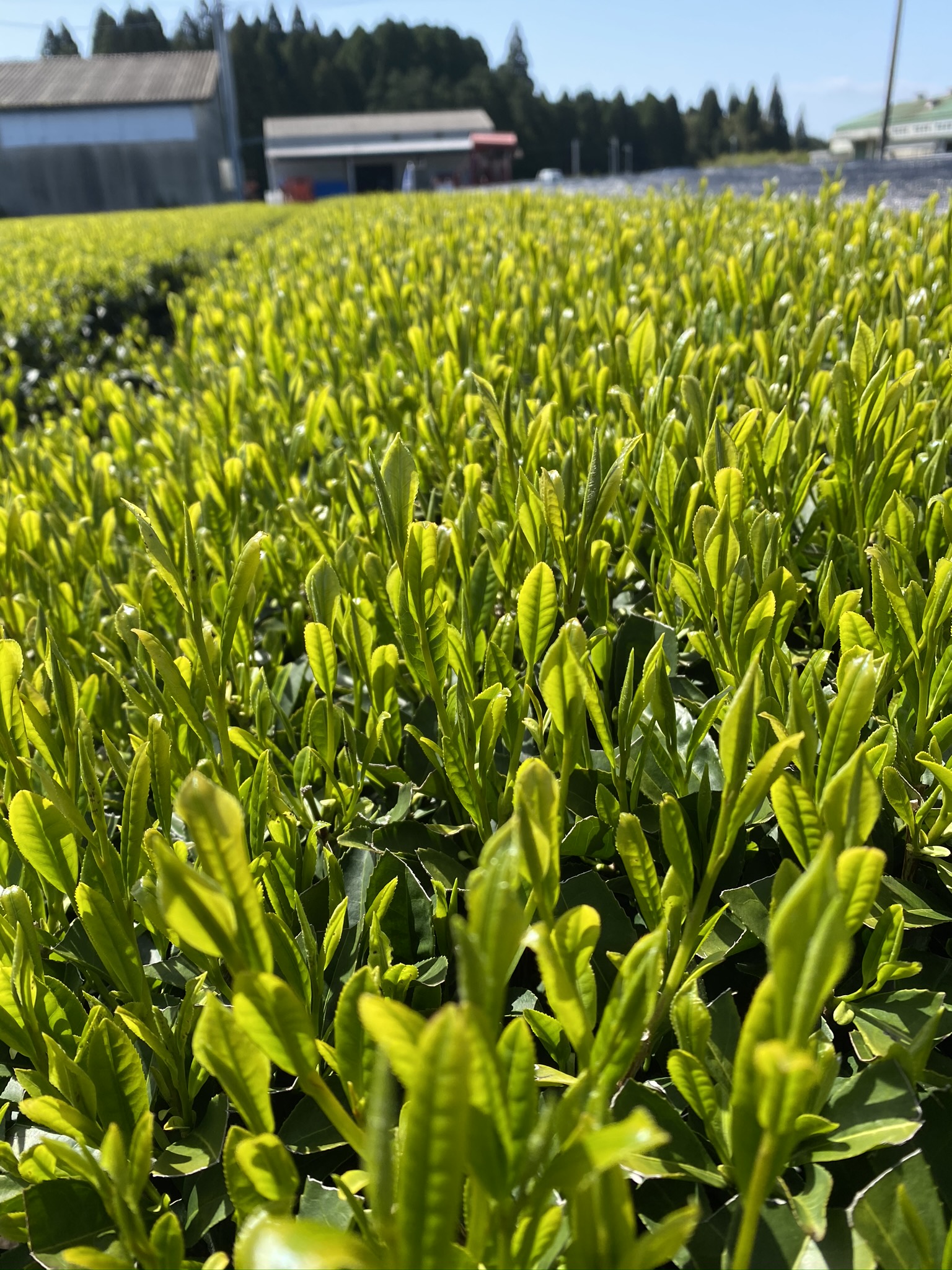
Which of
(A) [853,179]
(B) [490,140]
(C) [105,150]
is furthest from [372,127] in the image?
(A) [853,179]

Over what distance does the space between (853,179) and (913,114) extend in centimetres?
7887

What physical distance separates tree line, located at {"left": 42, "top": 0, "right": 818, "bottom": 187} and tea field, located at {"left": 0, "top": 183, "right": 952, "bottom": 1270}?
84.1 m

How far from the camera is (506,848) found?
490 mm

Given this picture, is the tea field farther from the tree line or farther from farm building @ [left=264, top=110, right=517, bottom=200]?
the tree line

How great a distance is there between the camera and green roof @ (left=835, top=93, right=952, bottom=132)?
6762 centimetres

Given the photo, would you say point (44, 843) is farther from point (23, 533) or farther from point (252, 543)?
point (23, 533)

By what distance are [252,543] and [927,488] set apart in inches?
39.3

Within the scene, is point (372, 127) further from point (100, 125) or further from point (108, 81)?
point (100, 125)

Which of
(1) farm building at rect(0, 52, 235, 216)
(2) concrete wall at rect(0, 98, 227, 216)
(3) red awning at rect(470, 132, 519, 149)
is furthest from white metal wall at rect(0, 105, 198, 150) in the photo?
(3) red awning at rect(470, 132, 519, 149)

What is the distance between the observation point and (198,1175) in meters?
0.73

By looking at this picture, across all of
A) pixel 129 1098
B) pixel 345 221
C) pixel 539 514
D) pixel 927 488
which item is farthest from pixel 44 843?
pixel 345 221

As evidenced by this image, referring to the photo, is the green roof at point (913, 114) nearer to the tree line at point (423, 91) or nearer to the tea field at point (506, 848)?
the tree line at point (423, 91)

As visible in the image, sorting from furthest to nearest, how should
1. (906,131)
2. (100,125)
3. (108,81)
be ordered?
(906,131), (108,81), (100,125)

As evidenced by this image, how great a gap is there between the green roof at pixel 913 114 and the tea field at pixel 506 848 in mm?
77457
